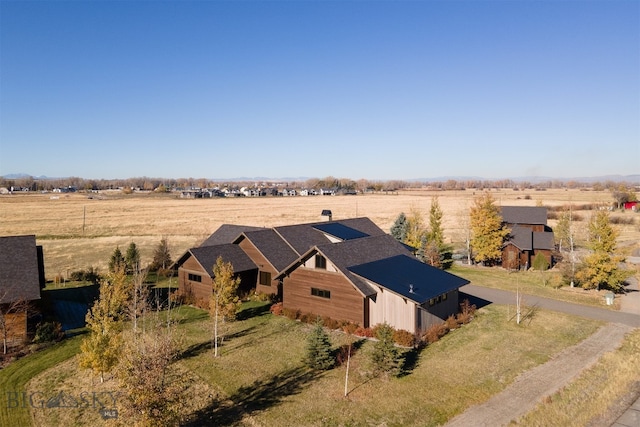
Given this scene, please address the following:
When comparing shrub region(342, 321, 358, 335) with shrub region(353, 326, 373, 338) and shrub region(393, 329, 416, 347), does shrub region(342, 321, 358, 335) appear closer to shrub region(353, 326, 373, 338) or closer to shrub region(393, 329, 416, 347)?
shrub region(353, 326, 373, 338)

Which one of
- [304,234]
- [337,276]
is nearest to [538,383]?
[337,276]

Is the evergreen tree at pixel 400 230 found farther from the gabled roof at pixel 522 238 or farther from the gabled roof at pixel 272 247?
the gabled roof at pixel 272 247

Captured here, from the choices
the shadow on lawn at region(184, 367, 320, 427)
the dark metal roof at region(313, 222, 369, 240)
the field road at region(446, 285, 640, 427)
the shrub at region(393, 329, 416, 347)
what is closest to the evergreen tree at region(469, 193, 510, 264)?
the field road at region(446, 285, 640, 427)

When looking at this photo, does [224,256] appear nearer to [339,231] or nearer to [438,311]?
[339,231]

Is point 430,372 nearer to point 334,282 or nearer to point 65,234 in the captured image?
point 334,282

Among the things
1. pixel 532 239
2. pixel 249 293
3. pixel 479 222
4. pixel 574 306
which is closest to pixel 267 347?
pixel 249 293
